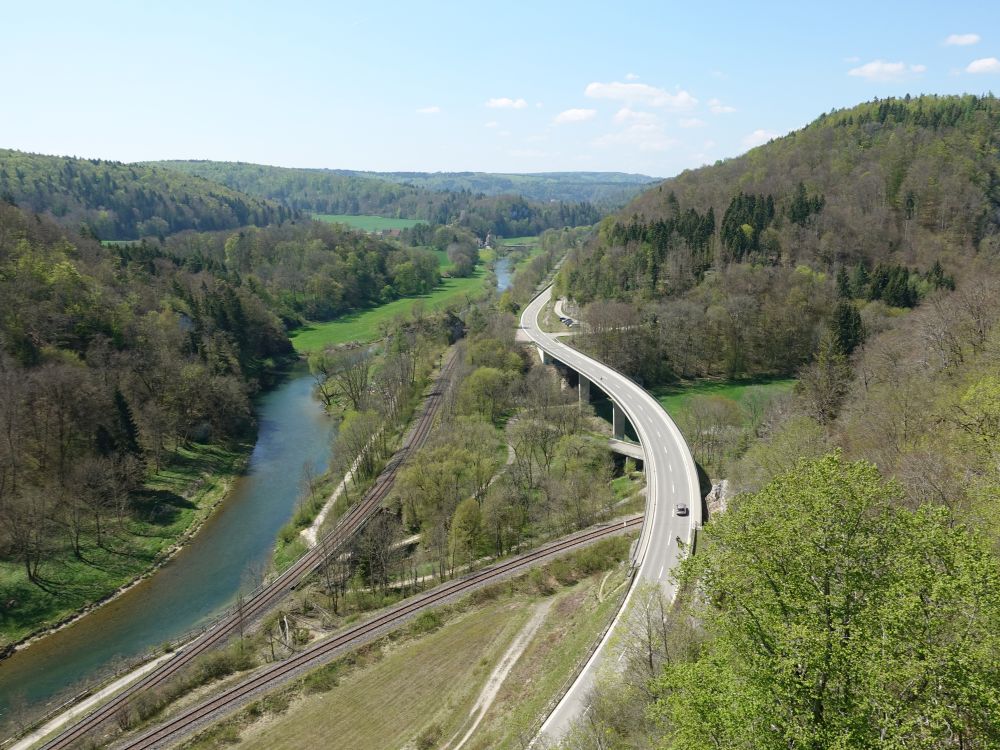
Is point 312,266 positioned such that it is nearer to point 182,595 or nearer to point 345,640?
point 182,595

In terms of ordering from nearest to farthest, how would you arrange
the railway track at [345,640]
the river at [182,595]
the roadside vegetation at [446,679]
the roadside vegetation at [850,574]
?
the roadside vegetation at [850,574], the roadside vegetation at [446,679], the railway track at [345,640], the river at [182,595]

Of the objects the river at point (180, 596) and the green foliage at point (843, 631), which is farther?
the river at point (180, 596)

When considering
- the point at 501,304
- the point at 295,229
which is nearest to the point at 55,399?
the point at 501,304

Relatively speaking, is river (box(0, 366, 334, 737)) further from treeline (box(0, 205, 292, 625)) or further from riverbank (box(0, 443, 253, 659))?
treeline (box(0, 205, 292, 625))

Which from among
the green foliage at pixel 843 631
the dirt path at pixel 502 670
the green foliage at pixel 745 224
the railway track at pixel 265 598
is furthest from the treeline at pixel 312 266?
the green foliage at pixel 843 631

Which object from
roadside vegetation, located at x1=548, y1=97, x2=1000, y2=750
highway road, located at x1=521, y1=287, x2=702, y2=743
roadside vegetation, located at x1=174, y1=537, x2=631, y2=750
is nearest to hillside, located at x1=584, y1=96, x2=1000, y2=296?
roadside vegetation, located at x1=548, y1=97, x2=1000, y2=750

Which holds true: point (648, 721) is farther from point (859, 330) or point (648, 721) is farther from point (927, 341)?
point (859, 330)

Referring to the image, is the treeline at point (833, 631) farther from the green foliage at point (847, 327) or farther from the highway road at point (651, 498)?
the green foliage at point (847, 327)
